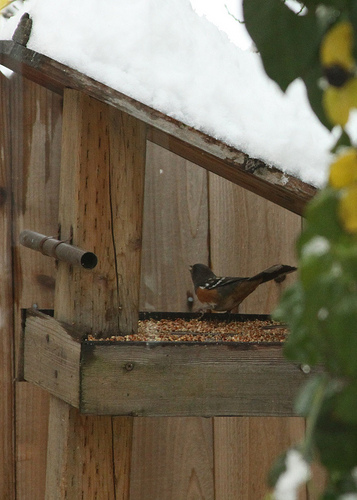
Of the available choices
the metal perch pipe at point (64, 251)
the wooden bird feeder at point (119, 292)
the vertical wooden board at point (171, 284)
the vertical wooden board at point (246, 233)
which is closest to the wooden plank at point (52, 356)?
the wooden bird feeder at point (119, 292)

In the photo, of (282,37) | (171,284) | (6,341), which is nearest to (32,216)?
(6,341)

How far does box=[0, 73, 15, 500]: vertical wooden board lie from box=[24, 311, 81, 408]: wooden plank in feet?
1.72

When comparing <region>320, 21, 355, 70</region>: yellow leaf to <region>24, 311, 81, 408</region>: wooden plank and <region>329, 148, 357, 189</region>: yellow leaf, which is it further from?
<region>24, 311, 81, 408</region>: wooden plank

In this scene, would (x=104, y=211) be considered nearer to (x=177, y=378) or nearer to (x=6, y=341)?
(x=177, y=378)

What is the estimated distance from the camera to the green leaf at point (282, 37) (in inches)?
22.8

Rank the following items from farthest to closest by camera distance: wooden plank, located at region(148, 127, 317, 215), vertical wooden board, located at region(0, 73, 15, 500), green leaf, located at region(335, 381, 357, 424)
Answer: vertical wooden board, located at region(0, 73, 15, 500)
wooden plank, located at region(148, 127, 317, 215)
green leaf, located at region(335, 381, 357, 424)

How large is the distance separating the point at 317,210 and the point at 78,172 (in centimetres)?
147

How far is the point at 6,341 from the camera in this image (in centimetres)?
249

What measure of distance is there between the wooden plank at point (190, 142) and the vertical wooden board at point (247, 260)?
2.43 feet

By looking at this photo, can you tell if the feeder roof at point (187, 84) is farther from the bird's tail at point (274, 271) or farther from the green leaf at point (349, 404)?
the green leaf at point (349, 404)

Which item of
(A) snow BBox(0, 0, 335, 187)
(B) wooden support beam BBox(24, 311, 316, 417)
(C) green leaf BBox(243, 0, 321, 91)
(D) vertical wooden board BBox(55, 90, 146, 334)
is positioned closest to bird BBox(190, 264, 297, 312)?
(D) vertical wooden board BBox(55, 90, 146, 334)

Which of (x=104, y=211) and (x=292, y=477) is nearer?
(x=292, y=477)

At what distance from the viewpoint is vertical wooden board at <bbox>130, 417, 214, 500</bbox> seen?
8.40 ft

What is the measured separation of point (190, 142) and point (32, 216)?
3.57 feet
